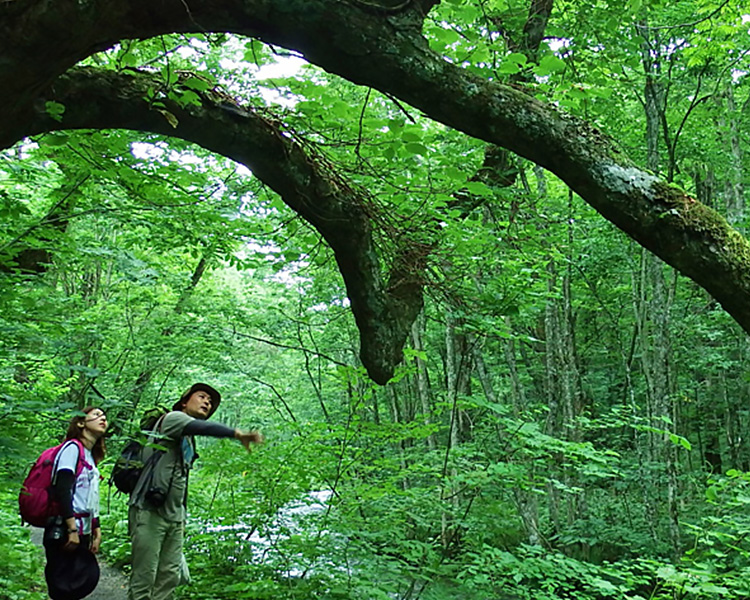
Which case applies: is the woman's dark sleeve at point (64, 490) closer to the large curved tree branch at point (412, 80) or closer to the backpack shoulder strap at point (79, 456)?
the backpack shoulder strap at point (79, 456)

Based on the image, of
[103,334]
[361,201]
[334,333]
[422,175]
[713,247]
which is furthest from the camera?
[334,333]

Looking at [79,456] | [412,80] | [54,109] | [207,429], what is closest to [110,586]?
[79,456]

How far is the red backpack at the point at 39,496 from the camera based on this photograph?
137 inches

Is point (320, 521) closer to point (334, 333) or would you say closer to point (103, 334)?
point (103, 334)

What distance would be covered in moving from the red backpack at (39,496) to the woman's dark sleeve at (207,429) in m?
0.88

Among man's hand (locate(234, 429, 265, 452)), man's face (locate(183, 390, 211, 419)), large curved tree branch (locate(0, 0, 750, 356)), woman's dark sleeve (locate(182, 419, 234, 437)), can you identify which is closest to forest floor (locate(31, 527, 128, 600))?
man's face (locate(183, 390, 211, 419))

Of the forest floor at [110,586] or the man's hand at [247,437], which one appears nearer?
the man's hand at [247,437]

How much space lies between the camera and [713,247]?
6.12 ft

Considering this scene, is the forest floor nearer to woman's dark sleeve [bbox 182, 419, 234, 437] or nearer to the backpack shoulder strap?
the backpack shoulder strap

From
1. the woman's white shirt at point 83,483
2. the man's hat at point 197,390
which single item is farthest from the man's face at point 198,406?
the woman's white shirt at point 83,483

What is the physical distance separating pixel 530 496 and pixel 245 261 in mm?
6494

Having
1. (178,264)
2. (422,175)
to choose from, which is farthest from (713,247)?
(178,264)

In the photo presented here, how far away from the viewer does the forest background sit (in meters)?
3.29

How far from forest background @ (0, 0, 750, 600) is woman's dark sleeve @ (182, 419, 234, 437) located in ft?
2.20
